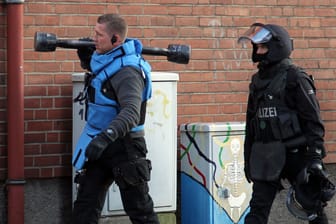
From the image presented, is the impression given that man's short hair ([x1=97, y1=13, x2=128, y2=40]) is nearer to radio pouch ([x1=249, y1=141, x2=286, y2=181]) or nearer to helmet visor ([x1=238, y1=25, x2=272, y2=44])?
helmet visor ([x1=238, y1=25, x2=272, y2=44])

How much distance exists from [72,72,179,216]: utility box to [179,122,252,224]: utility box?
0.24m

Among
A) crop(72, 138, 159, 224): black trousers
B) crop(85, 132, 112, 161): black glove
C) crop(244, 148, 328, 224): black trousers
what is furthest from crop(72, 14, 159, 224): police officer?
crop(244, 148, 328, 224): black trousers

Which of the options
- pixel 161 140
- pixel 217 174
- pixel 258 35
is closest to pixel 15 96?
pixel 161 140

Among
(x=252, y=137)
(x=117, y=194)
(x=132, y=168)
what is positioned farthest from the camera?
(x=117, y=194)

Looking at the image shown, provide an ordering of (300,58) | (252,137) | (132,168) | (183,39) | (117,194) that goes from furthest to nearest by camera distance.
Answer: (300,58), (183,39), (117,194), (252,137), (132,168)

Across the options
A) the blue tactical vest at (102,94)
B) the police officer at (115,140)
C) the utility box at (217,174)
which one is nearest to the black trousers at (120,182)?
the police officer at (115,140)

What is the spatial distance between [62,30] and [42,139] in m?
0.94

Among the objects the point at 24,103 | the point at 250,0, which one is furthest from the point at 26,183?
the point at 250,0

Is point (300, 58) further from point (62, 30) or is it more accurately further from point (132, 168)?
point (132, 168)

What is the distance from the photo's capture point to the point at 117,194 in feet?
20.8

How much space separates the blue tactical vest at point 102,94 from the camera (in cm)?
525

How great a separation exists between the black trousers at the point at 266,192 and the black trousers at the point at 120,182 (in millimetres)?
751

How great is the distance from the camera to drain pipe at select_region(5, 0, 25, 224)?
629cm

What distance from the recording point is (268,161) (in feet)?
18.2
